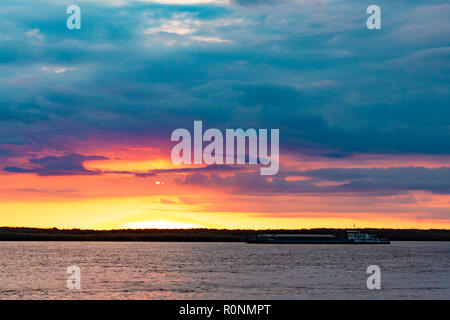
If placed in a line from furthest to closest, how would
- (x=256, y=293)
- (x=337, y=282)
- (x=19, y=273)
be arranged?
(x=19, y=273) → (x=337, y=282) → (x=256, y=293)

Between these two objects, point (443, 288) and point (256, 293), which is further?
point (443, 288)
